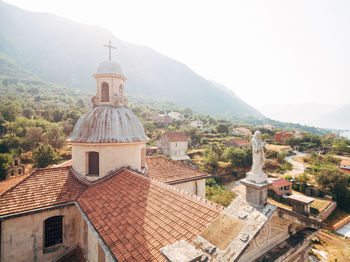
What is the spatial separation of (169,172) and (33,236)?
29.3ft

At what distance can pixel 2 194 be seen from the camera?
30.1 feet

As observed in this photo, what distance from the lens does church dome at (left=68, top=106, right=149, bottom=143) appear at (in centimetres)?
1128

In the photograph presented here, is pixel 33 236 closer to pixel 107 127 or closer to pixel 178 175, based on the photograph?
pixel 107 127

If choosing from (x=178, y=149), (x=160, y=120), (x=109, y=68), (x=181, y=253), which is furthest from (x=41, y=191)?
(x=160, y=120)

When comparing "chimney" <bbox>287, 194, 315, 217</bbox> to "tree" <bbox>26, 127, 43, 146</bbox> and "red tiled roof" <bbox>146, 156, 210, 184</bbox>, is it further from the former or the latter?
"tree" <bbox>26, 127, 43, 146</bbox>

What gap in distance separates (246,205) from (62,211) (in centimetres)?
971

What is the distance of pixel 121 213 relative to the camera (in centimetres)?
729

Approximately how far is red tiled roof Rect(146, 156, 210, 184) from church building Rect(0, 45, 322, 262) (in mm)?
83

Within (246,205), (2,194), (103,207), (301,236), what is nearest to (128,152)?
(103,207)

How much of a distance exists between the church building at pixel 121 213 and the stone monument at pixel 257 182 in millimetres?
37

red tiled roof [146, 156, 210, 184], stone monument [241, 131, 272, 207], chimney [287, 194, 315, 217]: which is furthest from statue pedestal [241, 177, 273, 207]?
red tiled roof [146, 156, 210, 184]

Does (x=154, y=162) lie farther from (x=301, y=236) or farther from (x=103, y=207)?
(x=301, y=236)

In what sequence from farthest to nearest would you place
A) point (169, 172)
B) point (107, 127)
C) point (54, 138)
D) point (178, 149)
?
point (178, 149), point (54, 138), point (169, 172), point (107, 127)

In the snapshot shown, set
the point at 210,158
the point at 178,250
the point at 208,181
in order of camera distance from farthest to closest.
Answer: the point at 210,158, the point at 208,181, the point at 178,250
